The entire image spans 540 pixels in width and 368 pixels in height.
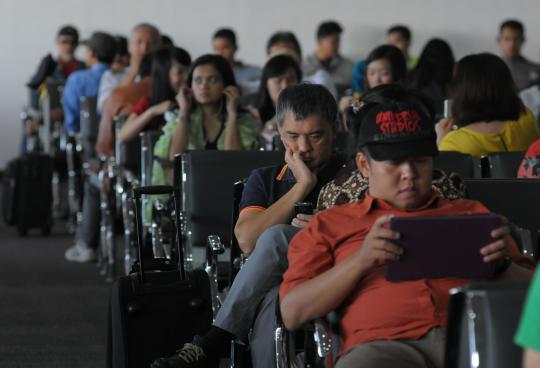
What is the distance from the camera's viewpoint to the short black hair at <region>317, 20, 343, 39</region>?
44.3 feet

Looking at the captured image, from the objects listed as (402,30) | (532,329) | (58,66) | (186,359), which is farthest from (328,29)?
(532,329)

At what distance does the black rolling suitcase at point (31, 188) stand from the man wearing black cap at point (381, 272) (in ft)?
24.2

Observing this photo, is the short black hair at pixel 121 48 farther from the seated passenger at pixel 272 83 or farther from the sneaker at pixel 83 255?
the seated passenger at pixel 272 83

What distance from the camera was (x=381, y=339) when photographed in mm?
3250

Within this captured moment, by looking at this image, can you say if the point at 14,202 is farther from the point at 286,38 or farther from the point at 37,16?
the point at 37,16

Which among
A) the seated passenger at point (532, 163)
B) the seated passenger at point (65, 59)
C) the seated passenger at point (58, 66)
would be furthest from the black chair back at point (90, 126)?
the seated passenger at point (532, 163)

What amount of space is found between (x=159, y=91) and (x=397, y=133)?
15.3 ft

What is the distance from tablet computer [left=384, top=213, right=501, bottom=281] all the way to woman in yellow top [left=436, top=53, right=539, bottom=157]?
284cm

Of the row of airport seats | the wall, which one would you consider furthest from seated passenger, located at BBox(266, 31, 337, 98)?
the wall

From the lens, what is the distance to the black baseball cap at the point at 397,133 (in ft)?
10.6

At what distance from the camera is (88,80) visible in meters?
10.6

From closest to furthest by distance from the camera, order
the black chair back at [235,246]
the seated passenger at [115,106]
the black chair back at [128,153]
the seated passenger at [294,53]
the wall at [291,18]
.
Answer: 1. the black chair back at [235,246]
2. the black chair back at [128,153]
3. the seated passenger at [115,106]
4. the seated passenger at [294,53]
5. the wall at [291,18]

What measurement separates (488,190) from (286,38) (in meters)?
7.18

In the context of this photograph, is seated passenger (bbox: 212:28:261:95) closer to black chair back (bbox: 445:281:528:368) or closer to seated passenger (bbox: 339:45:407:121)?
seated passenger (bbox: 339:45:407:121)
